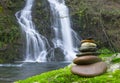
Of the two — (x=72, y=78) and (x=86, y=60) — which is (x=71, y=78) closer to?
(x=72, y=78)

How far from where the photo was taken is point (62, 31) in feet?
90.8

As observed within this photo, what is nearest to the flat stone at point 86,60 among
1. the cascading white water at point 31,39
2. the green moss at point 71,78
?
the green moss at point 71,78

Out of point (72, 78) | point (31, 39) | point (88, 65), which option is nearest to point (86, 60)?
point (88, 65)

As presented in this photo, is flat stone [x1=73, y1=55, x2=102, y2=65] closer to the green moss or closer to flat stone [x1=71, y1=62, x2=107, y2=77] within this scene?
flat stone [x1=71, y1=62, x2=107, y2=77]

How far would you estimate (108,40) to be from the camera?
87.4 feet

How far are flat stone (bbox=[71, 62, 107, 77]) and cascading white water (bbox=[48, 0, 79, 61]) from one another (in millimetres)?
20256

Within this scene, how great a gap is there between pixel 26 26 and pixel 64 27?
11.1 ft

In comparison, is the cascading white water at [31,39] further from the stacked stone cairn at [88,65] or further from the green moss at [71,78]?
the stacked stone cairn at [88,65]

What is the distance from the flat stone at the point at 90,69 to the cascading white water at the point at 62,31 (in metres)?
20.3

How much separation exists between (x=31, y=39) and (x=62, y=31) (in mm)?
3476

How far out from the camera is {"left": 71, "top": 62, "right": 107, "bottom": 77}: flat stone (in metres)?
4.20

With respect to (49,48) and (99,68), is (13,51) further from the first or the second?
(99,68)

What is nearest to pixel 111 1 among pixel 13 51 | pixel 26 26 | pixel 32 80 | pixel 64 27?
pixel 64 27

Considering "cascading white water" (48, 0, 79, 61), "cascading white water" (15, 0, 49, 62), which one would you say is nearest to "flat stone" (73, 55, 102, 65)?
"cascading white water" (15, 0, 49, 62)
